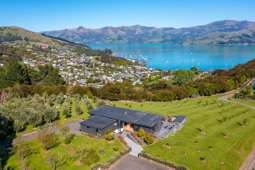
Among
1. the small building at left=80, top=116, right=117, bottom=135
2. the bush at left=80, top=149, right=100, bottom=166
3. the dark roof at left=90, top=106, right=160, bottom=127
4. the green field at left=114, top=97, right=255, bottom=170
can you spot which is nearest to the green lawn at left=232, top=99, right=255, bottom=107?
the green field at left=114, top=97, right=255, bottom=170

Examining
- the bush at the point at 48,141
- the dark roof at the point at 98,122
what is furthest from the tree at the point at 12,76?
the bush at the point at 48,141

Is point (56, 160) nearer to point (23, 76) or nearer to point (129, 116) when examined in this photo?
point (129, 116)

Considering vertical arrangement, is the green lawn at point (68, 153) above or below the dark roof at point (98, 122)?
below

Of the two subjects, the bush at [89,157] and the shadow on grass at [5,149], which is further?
the shadow on grass at [5,149]

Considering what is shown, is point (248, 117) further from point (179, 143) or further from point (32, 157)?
point (32, 157)

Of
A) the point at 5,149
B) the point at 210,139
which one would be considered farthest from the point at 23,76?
the point at 210,139

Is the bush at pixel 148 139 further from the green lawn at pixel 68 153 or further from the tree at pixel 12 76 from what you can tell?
the tree at pixel 12 76
